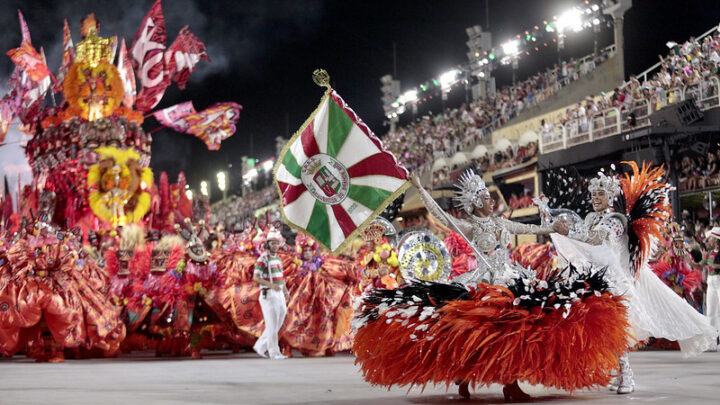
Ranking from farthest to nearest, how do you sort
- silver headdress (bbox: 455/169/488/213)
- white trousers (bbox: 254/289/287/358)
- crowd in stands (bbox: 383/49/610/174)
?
crowd in stands (bbox: 383/49/610/174) → white trousers (bbox: 254/289/287/358) → silver headdress (bbox: 455/169/488/213)

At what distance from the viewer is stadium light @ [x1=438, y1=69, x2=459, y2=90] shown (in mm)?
38781

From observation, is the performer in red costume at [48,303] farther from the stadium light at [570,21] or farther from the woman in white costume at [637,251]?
the stadium light at [570,21]

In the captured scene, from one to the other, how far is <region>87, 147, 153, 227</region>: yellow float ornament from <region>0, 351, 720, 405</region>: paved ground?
654 inches

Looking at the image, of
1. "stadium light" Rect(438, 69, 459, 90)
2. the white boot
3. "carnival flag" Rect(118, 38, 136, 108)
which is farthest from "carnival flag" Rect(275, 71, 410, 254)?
"stadium light" Rect(438, 69, 459, 90)

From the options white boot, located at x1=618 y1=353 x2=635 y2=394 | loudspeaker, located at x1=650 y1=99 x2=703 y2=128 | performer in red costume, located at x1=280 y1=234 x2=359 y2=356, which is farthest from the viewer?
loudspeaker, located at x1=650 y1=99 x2=703 y2=128

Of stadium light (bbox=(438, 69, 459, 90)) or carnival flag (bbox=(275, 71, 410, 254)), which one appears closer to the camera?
carnival flag (bbox=(275, 71, 410, 254))

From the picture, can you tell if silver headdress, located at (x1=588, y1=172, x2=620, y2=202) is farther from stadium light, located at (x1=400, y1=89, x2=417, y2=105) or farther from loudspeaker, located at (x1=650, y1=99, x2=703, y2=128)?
stadium light, located at (x1=400, y1=89, x2=417, y2=105)

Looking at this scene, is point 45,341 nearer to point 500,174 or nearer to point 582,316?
point 582,316

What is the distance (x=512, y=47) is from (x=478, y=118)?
4.55 m

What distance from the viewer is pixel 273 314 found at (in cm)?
1123

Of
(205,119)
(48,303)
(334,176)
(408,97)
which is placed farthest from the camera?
(408,97)

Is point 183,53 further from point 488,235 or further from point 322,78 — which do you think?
point 488,235

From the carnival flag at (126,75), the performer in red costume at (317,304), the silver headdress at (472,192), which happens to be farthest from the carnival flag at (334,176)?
the carnival flag at (126,75)

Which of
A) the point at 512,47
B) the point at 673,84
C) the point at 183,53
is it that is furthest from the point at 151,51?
the point at 673,84
